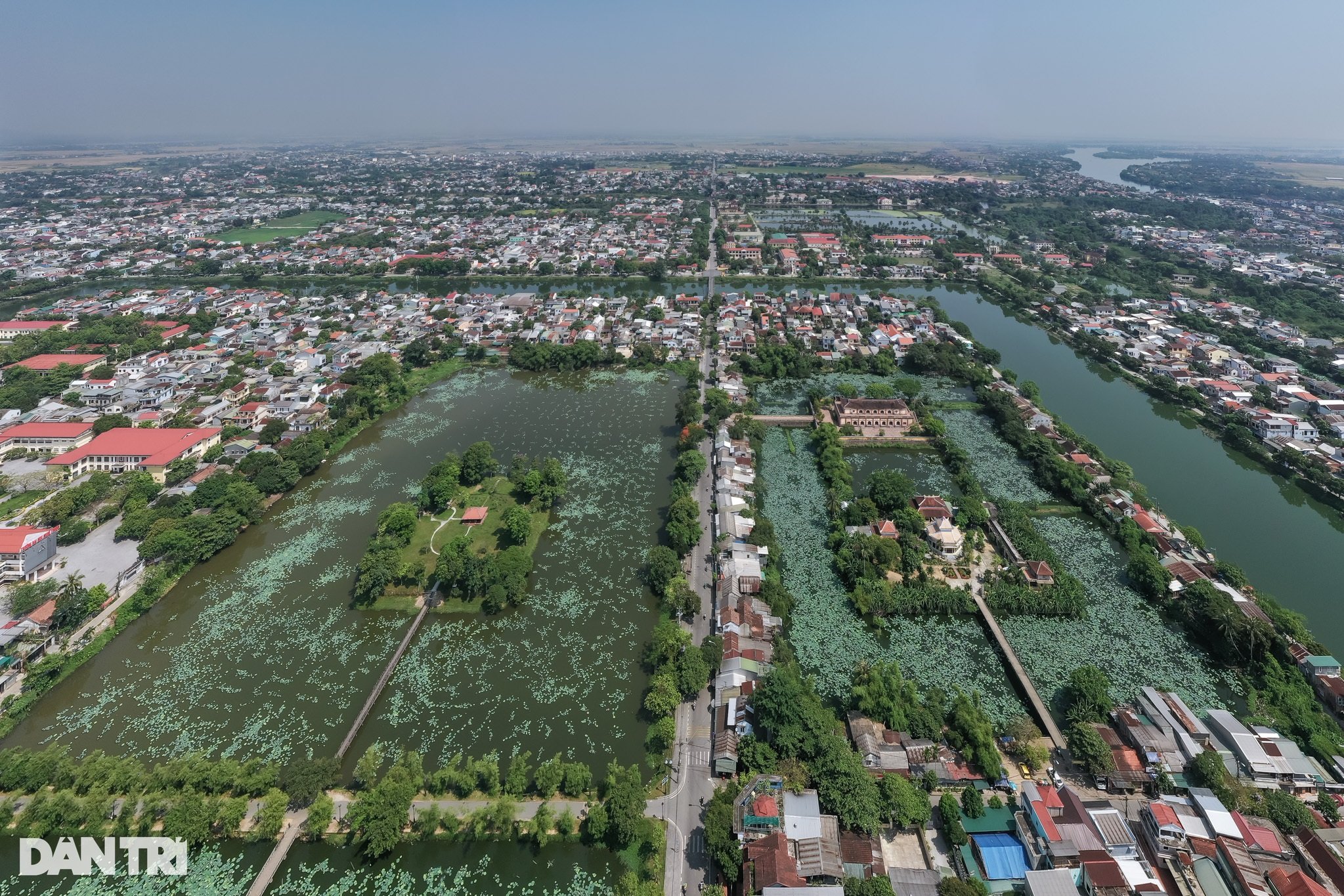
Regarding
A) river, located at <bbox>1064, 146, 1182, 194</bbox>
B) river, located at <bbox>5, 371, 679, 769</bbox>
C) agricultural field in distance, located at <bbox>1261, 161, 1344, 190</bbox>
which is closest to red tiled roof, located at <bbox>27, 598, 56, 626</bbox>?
river, located at <bbox>5, 371, 679, 769</bbox>

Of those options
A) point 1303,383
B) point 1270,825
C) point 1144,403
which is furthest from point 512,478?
point 1303,383

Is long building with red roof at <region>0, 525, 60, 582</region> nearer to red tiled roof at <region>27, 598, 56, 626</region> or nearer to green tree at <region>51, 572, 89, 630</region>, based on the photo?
green tree at <region>51, 572, 89, 630</region>

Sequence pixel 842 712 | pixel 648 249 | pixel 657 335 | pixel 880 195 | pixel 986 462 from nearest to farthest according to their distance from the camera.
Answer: pixel 842 712, pixel 986 462, pixel 657 335, pixel 648 249, pixel 880 195

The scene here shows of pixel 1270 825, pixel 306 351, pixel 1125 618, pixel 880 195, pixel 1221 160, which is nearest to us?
pixel 1270 825

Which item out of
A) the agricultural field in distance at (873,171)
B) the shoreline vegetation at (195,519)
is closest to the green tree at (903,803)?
the shoreline vegetation at (195,519)

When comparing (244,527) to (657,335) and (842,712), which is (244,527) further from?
(657,335)

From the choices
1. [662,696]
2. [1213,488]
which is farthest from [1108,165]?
[662,696]

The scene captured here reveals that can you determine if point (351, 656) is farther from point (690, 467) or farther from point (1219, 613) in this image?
point (1219, 613)

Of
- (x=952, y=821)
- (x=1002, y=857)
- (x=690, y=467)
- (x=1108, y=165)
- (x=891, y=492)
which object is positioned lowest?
(x=1002, y=857)
